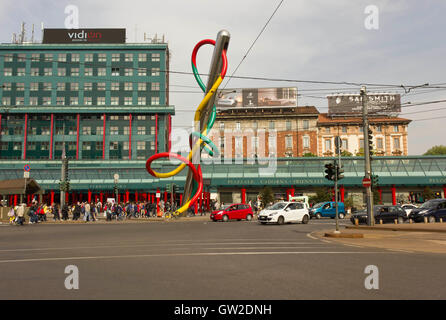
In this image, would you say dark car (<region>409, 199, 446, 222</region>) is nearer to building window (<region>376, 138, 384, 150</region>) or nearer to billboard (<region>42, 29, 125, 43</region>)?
billboard (<region>42, 29, 125, 43</region>)

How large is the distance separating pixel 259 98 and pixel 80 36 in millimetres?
39803

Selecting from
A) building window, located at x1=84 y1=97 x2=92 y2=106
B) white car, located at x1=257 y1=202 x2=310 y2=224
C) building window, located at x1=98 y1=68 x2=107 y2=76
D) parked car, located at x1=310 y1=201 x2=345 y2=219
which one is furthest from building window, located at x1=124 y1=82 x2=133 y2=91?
white car, located at x1=257 y1=202 x2=310 y2=224

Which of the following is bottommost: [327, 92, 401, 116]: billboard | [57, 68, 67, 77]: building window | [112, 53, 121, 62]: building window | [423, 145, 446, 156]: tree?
[423, 145, 446, 156]: tree

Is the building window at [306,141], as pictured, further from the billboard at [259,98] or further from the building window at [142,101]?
the building window at [142,101]

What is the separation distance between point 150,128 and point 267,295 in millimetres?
69208

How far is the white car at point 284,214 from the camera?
88.7ft

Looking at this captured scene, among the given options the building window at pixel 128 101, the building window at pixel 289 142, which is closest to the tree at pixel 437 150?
the building window at pixel 289 142

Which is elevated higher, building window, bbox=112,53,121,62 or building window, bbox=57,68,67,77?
building window, bbox=112,53,121,62

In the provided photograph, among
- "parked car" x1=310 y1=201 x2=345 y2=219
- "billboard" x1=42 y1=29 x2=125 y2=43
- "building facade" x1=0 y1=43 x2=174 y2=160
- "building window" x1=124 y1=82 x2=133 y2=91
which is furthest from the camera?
"billboard" x1=42 y1=29 x2=125 y2=43

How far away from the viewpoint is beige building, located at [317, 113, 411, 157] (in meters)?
90.5

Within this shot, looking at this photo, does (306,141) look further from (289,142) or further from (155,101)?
(155,101)

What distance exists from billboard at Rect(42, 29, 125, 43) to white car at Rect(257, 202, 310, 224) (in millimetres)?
58202

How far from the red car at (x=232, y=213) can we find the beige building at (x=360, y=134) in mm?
60755

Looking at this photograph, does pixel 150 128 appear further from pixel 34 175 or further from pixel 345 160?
pixel 345 160
